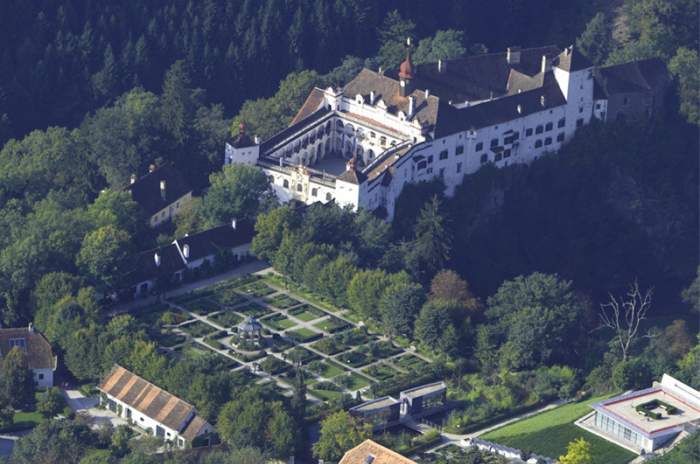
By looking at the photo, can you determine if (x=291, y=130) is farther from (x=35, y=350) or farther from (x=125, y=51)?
(x=35, y=350)

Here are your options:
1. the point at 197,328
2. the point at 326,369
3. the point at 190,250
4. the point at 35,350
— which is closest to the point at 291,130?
the point at 190,250

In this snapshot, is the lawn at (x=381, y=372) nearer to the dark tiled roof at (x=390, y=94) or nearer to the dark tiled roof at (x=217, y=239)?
the dark tiled roof at (x=217, y=239)

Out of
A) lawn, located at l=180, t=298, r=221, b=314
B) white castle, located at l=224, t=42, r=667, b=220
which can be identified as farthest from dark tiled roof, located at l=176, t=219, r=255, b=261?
white castle, located at l=224, t=42, r=667, b=220

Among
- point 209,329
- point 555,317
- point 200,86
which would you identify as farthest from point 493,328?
point 200,86

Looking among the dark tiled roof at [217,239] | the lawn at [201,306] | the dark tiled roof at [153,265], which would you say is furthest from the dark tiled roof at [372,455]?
the dark tiled roof at [217,239]

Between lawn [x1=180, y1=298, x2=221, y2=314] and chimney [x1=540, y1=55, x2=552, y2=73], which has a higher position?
chimney [x1=540, y1=55, x2=552, y2=73]

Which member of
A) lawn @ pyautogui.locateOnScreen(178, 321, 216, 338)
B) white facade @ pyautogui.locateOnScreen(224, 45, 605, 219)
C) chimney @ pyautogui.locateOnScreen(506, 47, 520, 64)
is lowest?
lawn @ pyautogui.locateOnScreen(178, 321, 216, 338)

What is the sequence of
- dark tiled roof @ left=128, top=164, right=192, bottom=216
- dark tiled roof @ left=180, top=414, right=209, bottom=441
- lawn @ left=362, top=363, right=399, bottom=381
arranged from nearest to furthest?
dark tiled roof @ left=180, top=414, right=209, bottom=441, lawn @ left=362, top=363, right=399, bottom=381, dark tiled roof @ left=128, top=164, right=192, bottom=216

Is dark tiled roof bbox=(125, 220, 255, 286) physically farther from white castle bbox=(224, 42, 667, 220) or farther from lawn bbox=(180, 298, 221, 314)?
white castle bbox=(224, 42, 667, 220)
